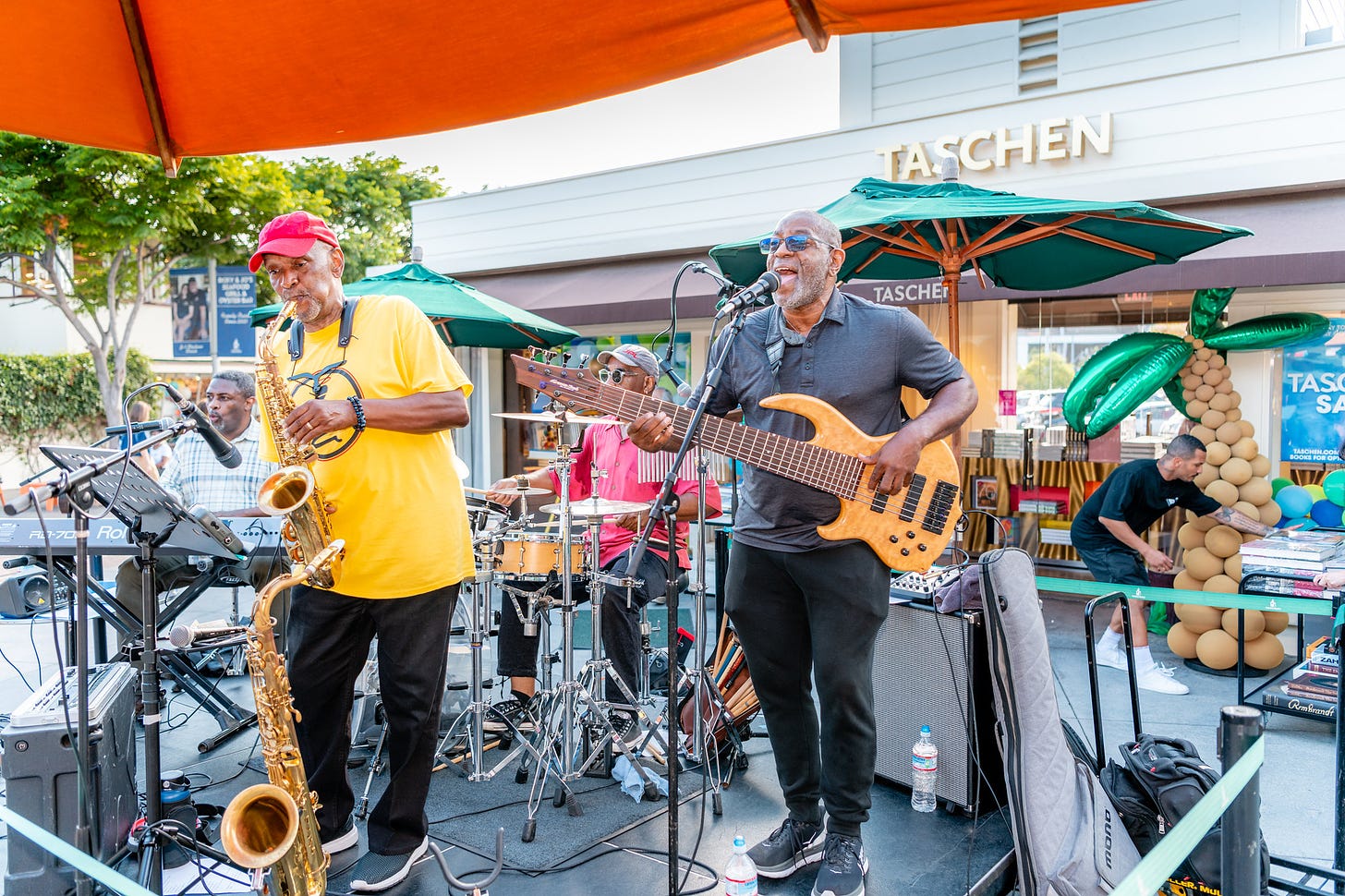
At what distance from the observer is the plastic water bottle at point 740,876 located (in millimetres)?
2846

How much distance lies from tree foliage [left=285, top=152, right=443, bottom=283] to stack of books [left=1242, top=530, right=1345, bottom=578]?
67.2 feet

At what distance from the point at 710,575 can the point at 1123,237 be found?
18.7 ft

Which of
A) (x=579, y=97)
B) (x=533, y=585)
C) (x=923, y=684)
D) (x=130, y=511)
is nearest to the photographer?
(x=579, y=97)

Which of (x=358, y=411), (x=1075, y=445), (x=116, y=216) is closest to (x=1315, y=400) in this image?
(x=1075, y=445)

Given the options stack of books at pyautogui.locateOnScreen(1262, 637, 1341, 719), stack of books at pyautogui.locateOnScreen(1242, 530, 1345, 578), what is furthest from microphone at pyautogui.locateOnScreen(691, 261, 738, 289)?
stack of books at pyautogui.locateOnScreen(1262, 637, 1341, 719)

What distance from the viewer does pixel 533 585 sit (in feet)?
14.2

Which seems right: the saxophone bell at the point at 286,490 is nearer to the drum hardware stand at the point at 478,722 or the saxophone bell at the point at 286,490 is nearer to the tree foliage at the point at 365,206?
the drum hardware stand at the point at 478,722

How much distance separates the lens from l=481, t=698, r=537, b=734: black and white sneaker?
4.58m

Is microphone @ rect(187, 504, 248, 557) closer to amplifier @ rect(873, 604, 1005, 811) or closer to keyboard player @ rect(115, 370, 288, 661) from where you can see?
keyboard player @ rect(115, 370, 288, 661)

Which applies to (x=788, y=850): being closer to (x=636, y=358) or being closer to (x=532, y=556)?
(x=532, y=556)

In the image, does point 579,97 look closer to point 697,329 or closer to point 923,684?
point 923,684

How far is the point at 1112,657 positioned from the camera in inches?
244

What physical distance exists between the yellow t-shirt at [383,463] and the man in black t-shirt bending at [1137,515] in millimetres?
4864

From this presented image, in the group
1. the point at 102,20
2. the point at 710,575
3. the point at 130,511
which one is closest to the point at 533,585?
→ the point at 130,511
